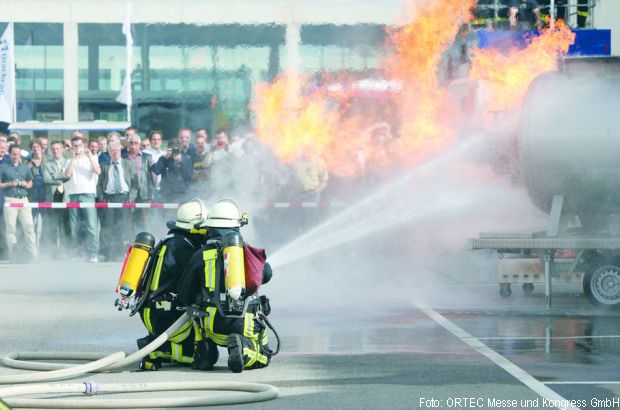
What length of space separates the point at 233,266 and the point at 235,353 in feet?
2.16

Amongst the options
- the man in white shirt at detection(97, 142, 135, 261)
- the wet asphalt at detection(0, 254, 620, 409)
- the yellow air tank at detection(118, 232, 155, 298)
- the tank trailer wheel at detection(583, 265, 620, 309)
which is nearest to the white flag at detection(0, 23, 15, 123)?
the man in white shirt at detection(97, 142, 135, 261)

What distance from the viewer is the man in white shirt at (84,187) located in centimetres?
2117

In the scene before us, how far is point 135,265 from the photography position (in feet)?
33.3

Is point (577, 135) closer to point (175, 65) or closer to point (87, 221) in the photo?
point (87, 221)

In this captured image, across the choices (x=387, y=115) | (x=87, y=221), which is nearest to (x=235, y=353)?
(x=87, y=221)

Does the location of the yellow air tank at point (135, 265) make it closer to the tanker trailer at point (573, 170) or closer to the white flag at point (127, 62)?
the tanker trailer at point (573, 170)

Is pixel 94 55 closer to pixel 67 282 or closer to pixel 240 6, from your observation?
pixel 240 6

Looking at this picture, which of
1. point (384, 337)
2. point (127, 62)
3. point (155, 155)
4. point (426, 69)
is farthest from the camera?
point (127, 62)

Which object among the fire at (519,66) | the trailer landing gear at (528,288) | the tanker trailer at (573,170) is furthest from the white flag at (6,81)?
the tanker trailer at (573,170)

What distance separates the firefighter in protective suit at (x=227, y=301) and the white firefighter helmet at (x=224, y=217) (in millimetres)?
76

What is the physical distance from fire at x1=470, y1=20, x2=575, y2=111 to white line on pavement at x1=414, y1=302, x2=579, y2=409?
322 centimetres

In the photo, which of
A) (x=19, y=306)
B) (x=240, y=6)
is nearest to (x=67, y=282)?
(x=19, y=306)

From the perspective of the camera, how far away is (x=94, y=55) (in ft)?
121

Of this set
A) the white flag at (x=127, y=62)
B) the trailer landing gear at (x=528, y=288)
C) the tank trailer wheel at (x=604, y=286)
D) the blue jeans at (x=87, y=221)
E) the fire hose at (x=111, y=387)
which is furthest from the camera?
the white flag at (x=127, y=62)
